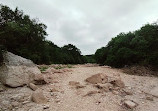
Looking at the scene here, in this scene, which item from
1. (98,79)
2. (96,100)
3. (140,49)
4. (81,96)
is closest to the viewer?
(96,100)

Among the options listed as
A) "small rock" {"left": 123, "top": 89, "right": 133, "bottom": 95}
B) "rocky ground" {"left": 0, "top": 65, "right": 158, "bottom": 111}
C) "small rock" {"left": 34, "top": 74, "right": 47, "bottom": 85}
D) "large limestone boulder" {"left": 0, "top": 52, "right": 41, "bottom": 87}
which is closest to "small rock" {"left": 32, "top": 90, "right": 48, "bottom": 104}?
"rocky ground" {"left": 0, "top": 65, "right": 158, "bottom": 111}

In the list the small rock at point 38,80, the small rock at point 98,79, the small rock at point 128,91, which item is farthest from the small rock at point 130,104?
the small rock at point 38,80

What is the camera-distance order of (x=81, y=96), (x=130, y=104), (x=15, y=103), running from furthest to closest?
(x=81, y=96) → (x=130, y=104) → (x=15, y=103)

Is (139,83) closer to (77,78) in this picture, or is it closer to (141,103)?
(141,103)

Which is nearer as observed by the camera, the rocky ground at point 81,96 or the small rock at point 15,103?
the small rock at point 15,103

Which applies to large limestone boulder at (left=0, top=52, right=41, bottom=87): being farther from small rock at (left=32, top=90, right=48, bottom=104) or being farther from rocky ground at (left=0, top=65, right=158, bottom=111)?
small rock at (left=32, top=90, right=48, bottom=104)

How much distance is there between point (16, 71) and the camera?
6000mm

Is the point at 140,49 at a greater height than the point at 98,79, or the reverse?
the point at 140,49

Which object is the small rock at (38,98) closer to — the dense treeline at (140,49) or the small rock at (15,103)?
the small rock at (15,103)

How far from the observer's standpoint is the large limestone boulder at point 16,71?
5.71m

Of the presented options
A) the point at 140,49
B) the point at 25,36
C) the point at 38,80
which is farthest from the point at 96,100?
the point at 25,36

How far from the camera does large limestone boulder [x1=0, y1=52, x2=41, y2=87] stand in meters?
5.71

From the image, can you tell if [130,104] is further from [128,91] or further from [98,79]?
[98,79]

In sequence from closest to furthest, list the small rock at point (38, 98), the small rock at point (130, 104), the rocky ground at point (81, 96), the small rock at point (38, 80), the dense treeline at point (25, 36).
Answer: the rocky ground at point (81, 96), the small rock at point (38, 98), the small rock at point (130, 104), the small rock at point (38, 80), the dense treeline at point (25, 36)
